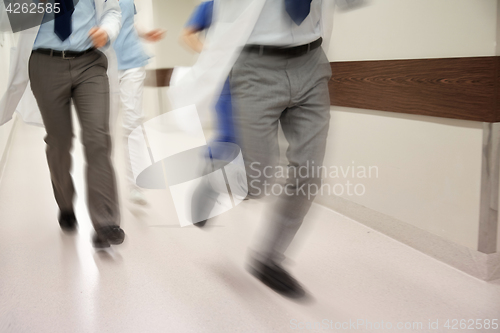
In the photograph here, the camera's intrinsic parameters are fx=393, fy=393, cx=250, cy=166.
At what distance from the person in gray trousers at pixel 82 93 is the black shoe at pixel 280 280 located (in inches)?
30.7

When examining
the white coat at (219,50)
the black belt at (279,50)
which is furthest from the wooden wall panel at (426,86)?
the black belt at (279,50)

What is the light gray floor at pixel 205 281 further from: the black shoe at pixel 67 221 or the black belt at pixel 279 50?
the black belt at pixel 279 50

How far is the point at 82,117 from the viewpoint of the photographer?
1542 mm

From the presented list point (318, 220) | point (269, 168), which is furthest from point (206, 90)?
point (318, 220)

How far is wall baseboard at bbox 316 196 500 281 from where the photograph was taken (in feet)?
4.36

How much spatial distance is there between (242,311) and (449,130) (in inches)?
37.8

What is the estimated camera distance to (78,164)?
1812 mm

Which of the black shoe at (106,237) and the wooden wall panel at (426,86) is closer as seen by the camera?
the wooden wall panel at (426,86)

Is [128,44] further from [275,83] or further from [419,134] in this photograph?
[419,134]

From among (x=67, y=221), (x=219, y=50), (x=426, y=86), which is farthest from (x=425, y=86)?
(x=67, y=221)

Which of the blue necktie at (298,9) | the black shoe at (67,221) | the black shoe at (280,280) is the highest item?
the blue necktie at (298,9)

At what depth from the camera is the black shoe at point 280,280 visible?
4.01 ft

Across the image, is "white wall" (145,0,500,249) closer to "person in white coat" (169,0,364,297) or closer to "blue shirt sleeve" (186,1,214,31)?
"blue shirt sleeve" (186,1,214,31)

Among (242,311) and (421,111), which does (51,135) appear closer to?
(242,311)
